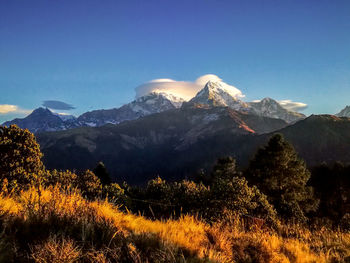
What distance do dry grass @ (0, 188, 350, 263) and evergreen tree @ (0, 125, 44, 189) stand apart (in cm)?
1880

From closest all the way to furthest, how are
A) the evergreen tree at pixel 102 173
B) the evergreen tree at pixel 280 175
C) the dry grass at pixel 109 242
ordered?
the dry grass at pixel 109 242 < the evergreen tree at pixel 280 175 < the evergreen tree at pixel 102 173

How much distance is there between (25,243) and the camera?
12.2ft

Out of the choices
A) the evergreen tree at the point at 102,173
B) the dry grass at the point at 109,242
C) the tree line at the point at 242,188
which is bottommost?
the evergreen tree at the point at 102,173

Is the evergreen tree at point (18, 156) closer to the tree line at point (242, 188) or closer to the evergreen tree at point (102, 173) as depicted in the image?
the tree line at point (242, 188)

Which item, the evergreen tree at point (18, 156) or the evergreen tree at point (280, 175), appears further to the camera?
the evergreen tree at point (280, 175)

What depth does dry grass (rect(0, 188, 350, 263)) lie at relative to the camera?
345 cm

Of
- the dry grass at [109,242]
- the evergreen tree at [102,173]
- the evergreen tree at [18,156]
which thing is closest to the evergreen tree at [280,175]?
the dry grass at [109,242]

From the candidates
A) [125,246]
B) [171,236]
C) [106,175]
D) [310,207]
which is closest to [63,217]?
[125,246]

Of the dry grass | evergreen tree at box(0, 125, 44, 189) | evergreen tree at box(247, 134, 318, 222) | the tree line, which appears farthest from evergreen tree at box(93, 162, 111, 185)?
the dry grass

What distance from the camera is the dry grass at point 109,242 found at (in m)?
3.45

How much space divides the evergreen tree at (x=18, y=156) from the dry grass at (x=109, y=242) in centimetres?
1880

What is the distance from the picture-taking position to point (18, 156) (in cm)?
2184

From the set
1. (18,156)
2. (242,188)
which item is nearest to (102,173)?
(18,156)

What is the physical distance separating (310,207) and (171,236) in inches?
1376
